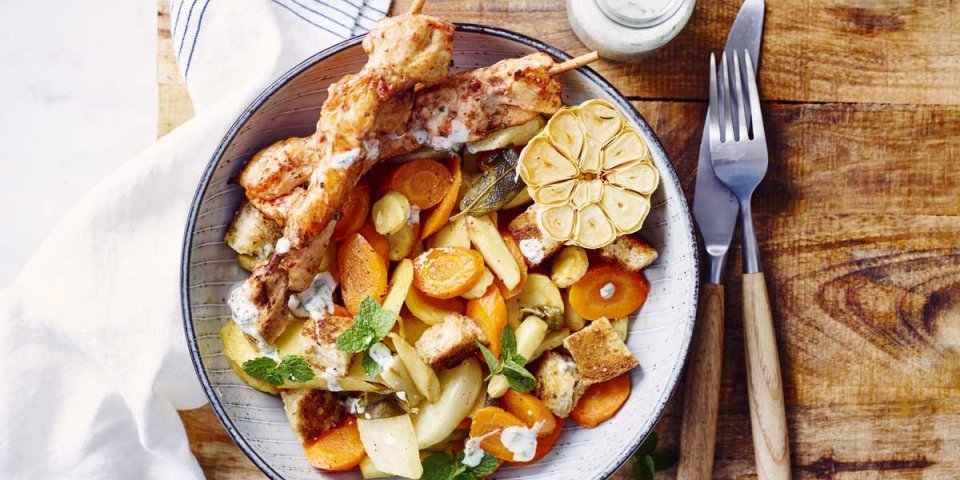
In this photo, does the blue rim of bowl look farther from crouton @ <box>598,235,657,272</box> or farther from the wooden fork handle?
the wooden fork handle

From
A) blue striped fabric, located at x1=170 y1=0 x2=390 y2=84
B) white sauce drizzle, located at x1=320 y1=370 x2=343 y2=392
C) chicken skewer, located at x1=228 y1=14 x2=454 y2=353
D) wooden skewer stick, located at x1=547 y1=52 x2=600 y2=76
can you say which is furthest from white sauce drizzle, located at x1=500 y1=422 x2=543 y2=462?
blue striped fabric, located at x1=170 y1=0 x2=390 y2=84

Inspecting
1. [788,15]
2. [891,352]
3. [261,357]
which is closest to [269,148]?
[261,357]

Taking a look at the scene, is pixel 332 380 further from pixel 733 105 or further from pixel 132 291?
pixel 733 105

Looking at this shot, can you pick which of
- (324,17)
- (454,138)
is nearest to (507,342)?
(454,138)

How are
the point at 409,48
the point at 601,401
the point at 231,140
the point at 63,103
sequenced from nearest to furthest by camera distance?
the point at 409,48
the point at 231,140
the point at 601,401
the point at 63,103

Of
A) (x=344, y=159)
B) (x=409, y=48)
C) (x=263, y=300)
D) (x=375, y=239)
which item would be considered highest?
(x=409, y=48)

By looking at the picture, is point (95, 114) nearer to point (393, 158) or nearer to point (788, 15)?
point (393, 158)

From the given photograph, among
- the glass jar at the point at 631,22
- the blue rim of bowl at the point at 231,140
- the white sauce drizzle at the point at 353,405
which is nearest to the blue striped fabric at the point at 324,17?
the blue rim of bowl at the point at 231,140
